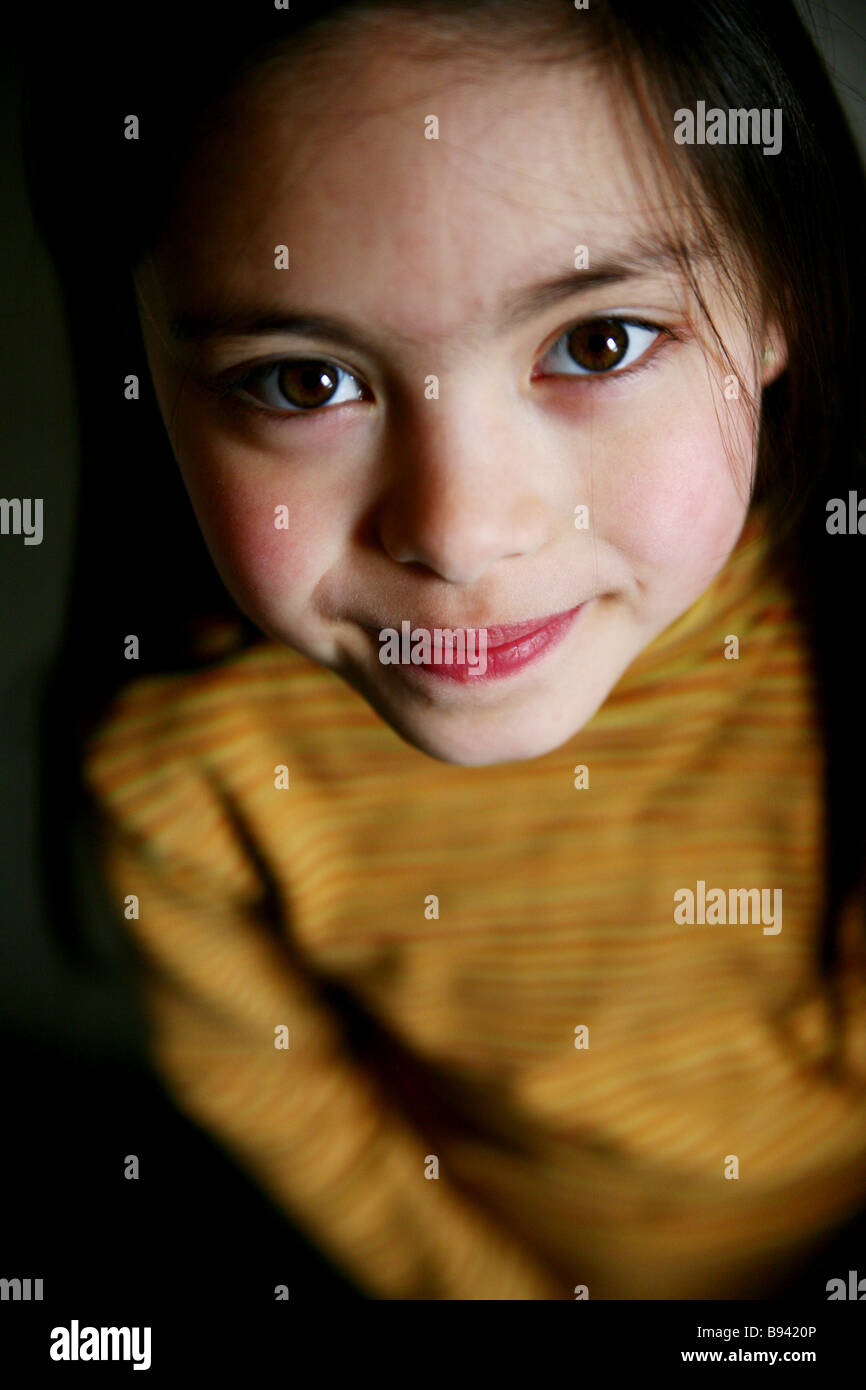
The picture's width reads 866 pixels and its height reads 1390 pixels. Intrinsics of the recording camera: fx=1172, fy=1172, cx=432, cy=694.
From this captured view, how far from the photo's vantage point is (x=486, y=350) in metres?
0.36

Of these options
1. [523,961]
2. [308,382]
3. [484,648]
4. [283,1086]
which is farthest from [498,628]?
[283,1086]

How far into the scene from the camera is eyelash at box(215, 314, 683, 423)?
1.25 feet

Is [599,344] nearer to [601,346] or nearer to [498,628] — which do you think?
[601,346]

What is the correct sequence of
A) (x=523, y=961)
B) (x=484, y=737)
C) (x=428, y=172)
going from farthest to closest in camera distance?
1. (x=523, y=961)
2. (x=484, y=737)
3. (x=428, y=172)

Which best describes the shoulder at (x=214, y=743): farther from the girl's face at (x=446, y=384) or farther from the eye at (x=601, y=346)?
the eye at (x=601, y=346)

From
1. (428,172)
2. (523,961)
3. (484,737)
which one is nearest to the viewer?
(428,172)

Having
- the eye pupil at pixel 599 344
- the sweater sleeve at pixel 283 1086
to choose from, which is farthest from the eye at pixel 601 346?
the sweater sleeve at pixel 283 1086

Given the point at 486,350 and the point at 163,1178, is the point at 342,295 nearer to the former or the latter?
the point at 486,350

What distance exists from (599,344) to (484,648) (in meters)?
0.12

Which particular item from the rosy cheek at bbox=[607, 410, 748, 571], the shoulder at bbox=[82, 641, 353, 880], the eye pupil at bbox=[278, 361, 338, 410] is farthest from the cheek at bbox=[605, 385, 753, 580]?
the shoulder at bbox=[82, 641, 353, 880]

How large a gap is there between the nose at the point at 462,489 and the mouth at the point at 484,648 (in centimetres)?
3

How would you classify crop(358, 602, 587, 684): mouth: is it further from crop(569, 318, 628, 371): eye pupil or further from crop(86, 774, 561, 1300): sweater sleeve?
crop(86, 774, 561, 1300): sweater sleeve

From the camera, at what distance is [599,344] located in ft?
1.26

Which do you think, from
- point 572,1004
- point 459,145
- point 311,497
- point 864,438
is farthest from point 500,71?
point 572,1004
